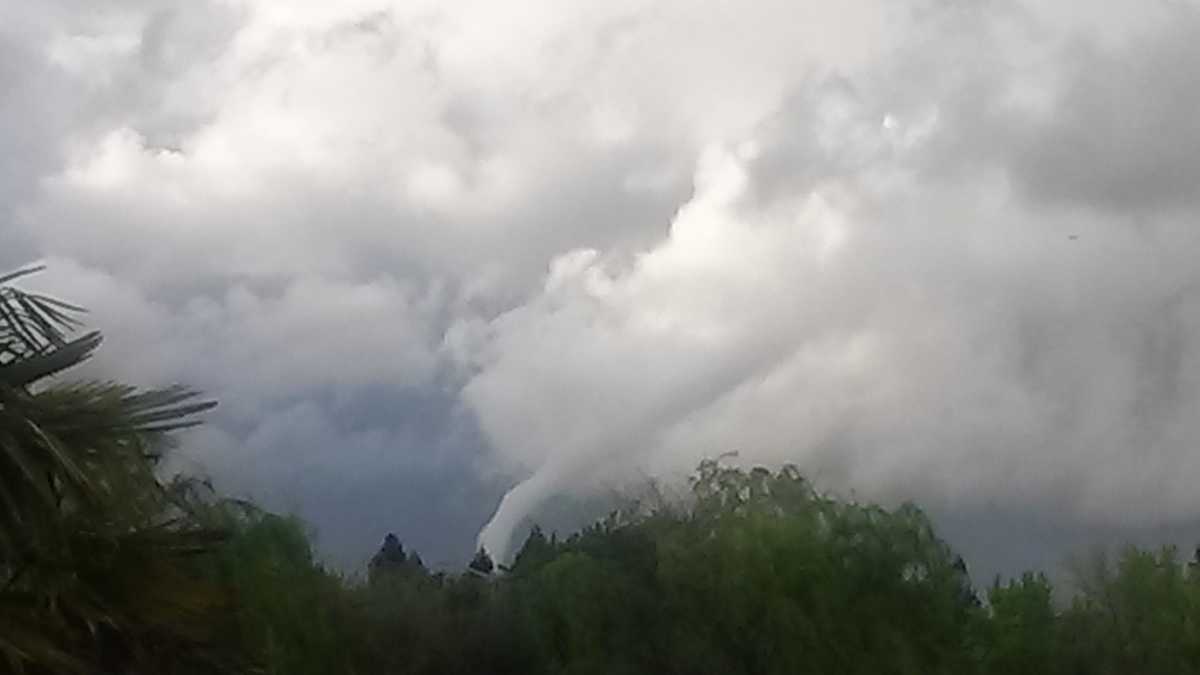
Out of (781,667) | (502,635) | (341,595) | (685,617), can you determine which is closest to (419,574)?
(502,635)

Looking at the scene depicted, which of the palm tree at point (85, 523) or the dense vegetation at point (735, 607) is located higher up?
the dense vegetation at point (735, 607)

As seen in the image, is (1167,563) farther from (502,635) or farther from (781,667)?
(502,635)

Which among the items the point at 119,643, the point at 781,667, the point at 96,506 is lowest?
the point at 119,643

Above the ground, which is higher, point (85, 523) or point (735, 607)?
point (735, 607)

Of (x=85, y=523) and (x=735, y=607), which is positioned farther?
(x=735, y=607)

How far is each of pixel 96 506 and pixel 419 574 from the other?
162 ft

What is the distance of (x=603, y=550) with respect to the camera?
1945 inches

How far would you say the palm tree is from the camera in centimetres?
746

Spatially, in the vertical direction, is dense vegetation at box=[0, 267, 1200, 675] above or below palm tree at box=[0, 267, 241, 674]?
above

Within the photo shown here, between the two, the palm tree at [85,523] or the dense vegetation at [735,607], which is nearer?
the palm tree at [85,523]

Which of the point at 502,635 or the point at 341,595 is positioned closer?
the point at 341,595

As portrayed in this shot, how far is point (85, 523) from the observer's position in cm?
786

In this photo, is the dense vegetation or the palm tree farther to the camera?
the dense vegetation

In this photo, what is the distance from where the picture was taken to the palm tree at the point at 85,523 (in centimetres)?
746
